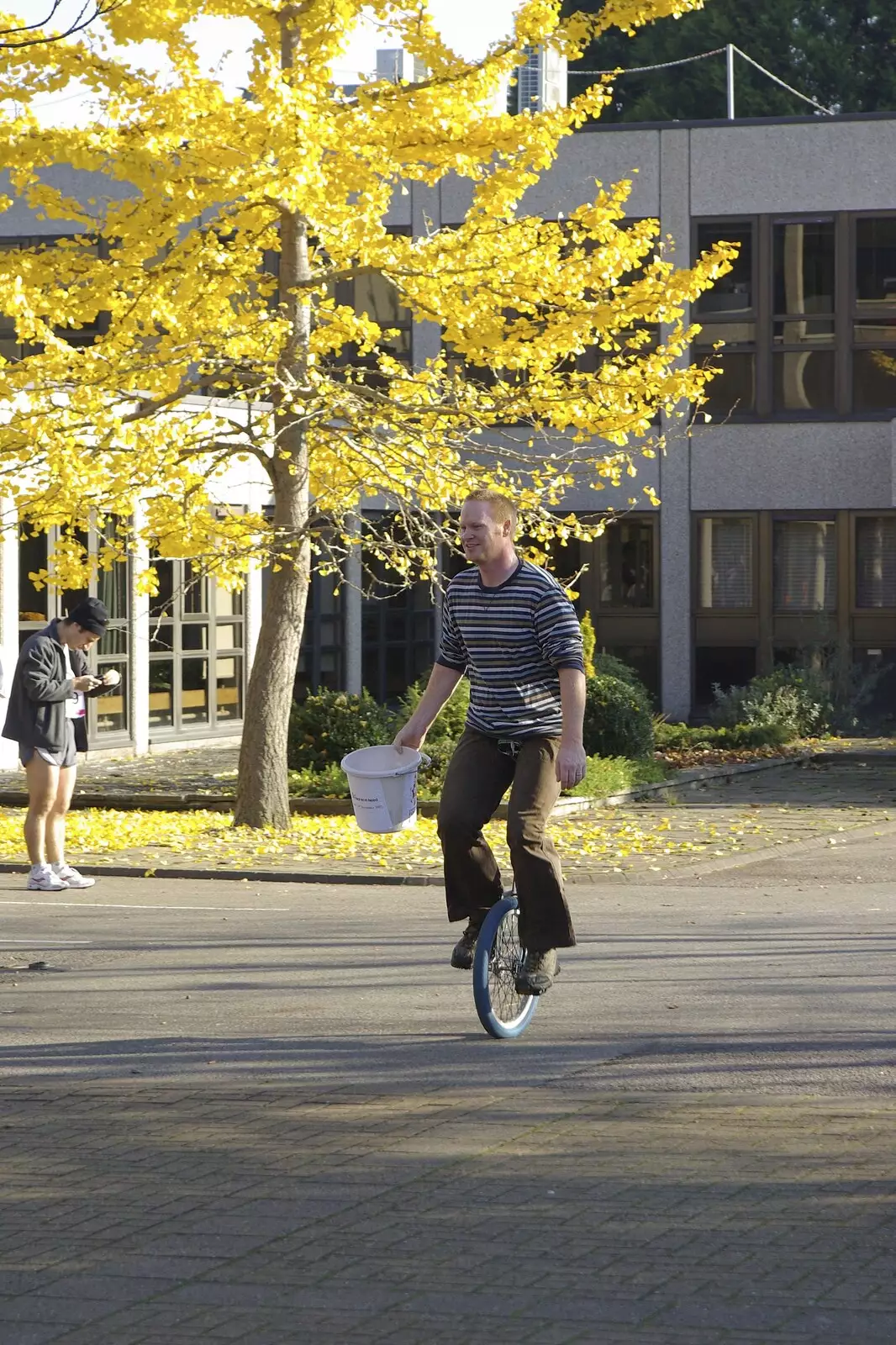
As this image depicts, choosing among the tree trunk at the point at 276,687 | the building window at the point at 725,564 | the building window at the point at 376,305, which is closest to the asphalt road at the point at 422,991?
the tree trunk at the point at 276,687

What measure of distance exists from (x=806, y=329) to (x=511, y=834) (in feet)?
72.0

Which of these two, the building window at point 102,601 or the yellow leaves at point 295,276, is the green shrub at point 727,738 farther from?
the yellow leaves at point 295,276

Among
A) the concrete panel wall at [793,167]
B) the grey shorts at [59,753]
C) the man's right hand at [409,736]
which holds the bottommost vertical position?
the grey shorts at [59,753]

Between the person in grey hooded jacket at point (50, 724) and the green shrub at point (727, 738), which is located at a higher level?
the person in grey hooded jacket at point (50, 724)

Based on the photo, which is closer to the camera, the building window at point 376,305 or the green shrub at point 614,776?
the green shrub at point 614,776

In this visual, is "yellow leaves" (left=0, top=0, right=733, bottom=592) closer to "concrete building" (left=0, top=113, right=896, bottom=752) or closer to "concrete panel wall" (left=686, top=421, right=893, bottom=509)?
"concrete building" (left=0, top=113, right=896, bottom=752)

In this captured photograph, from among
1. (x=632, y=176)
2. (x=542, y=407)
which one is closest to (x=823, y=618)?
(x=632, y=176)

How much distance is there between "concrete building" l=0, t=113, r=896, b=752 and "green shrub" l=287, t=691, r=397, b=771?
7454 millimetres

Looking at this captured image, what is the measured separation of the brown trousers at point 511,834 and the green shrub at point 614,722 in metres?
12.5

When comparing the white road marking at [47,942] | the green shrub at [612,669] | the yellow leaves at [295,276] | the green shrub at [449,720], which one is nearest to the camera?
the white road marking at [47,942]

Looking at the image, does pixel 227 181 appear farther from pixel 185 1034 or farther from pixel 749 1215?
pixel 749 1215

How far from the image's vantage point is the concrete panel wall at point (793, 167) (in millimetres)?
28312

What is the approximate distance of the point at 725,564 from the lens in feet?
95.7

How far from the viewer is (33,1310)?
462 centimetres
